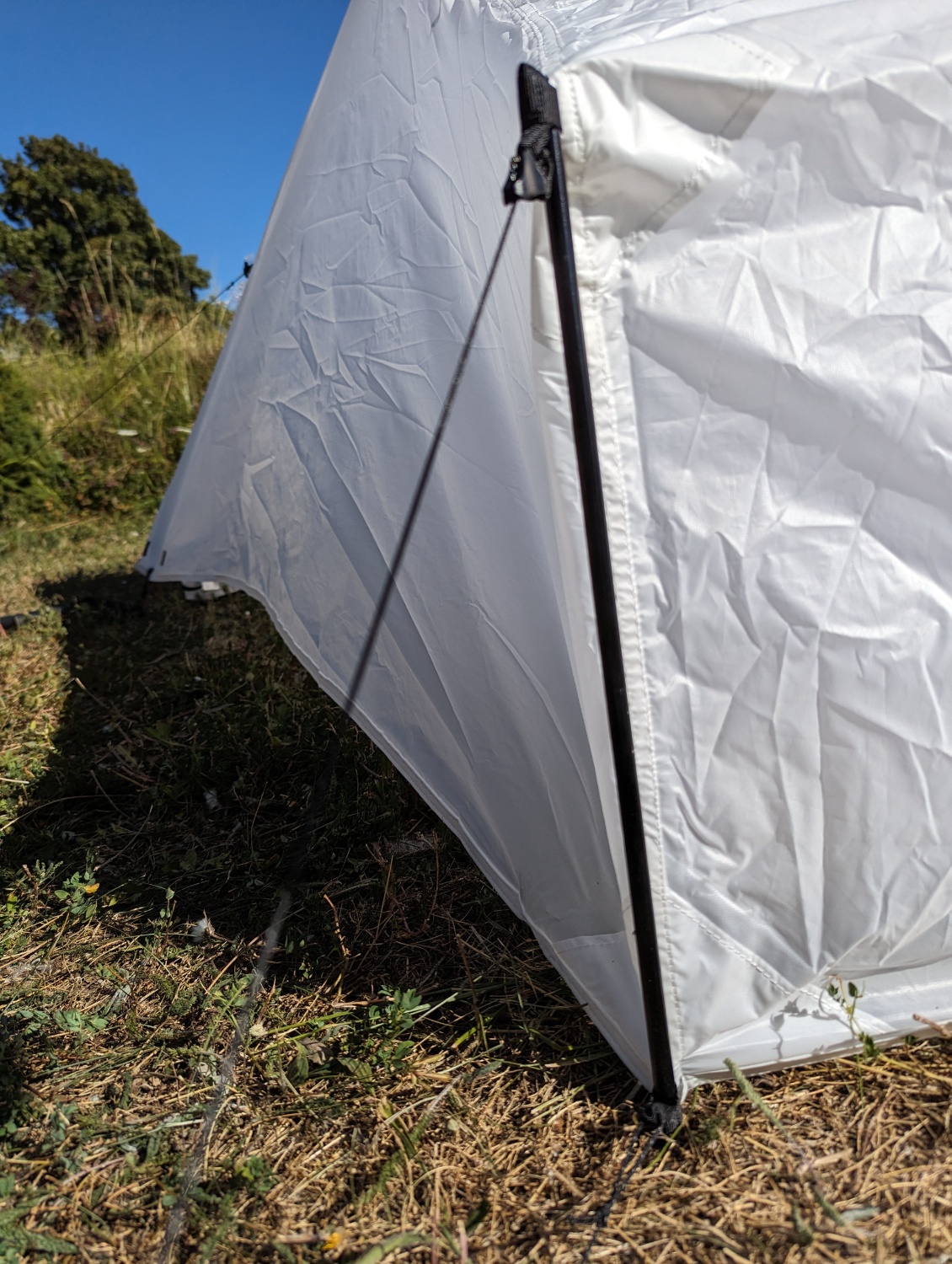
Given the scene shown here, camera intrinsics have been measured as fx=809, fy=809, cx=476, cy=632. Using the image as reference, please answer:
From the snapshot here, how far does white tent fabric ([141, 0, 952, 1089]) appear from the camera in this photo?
2.79 feet

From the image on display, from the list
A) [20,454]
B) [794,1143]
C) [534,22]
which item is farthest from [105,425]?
[794,1143]

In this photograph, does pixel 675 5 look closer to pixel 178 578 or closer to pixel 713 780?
pixel 713 780

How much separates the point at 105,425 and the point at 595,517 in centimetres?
445

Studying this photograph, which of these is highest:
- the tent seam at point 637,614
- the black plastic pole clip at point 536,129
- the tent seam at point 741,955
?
the black plastic pole clip at point 536,129

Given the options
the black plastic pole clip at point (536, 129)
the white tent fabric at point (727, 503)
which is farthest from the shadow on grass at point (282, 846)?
the black plastic pole clip at point (536, 129)

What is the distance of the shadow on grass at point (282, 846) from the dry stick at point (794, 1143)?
163 millimetres

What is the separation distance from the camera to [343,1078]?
1.12 m

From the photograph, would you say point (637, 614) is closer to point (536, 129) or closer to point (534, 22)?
point (536, 129)

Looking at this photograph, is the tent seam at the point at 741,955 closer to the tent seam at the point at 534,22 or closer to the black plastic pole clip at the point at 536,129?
the black plastic pole clip at the point at 536,129

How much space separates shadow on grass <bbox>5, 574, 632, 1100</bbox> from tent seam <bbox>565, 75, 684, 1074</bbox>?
0.71ft

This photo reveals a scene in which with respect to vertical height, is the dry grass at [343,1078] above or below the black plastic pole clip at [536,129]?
below

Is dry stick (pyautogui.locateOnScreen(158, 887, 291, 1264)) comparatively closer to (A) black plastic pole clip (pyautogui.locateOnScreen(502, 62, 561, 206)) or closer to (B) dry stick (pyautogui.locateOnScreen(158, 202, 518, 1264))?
(B) dry stick (pyautogui.locateOnScreen(158, 202, 518, 1264))

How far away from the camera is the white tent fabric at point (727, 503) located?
851 millimetres

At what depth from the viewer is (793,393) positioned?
890 mm
